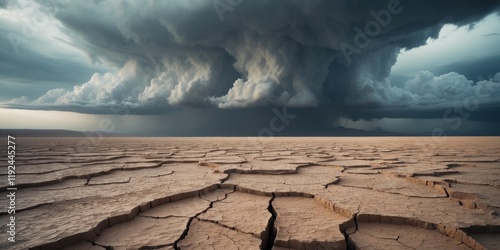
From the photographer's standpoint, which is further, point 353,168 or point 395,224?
point 353,168

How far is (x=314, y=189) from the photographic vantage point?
2.46 m

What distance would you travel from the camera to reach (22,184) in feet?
8.37

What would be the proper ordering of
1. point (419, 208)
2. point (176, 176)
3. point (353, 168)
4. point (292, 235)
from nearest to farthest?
point (292, 235) → point (419, 208) → point (176, 176) → point (353, 168)

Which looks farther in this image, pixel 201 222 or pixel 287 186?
pixel 287 186

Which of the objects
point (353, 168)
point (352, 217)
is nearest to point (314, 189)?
point (352, 217)

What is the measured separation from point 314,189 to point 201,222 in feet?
4.05

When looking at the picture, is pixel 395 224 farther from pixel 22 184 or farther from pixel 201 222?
pixel 22 184

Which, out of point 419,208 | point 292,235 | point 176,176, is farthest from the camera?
point 176,176

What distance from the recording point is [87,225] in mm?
1487

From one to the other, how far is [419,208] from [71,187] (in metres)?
3.10

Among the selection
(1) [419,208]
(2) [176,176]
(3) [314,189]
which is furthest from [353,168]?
(2) [176,176]

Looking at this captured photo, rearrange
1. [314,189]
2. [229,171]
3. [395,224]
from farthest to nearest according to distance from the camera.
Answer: [229,171], [314,189], [395,224]

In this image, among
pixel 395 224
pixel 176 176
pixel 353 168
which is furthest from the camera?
pixel 353 168

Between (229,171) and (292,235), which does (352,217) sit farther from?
(229,171)
